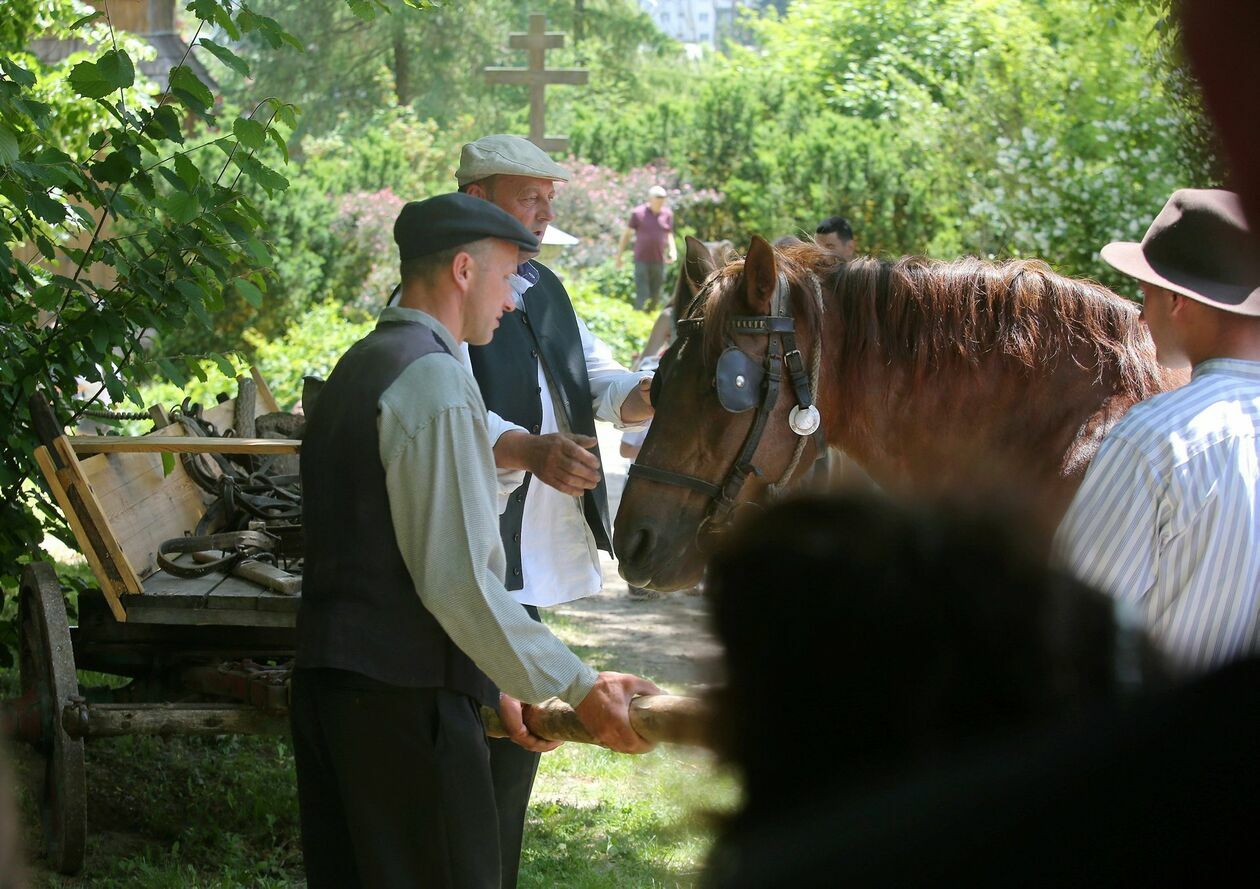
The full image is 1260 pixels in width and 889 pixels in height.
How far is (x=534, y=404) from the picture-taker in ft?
11.8

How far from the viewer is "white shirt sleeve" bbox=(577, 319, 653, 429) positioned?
12.4ft

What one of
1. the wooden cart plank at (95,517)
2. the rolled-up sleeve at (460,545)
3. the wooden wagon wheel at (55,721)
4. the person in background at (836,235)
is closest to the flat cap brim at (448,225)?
the rolled-up sleeve at (460,545)

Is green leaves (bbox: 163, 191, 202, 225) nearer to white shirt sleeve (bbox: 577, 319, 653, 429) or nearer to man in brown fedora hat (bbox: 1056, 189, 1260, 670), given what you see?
white shirt sleeve (bbox: 577, 319, 653, 429)

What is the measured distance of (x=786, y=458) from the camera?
11.3 ft

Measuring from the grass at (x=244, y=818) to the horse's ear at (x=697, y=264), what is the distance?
1.41 m

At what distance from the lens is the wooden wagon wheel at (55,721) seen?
417 cm

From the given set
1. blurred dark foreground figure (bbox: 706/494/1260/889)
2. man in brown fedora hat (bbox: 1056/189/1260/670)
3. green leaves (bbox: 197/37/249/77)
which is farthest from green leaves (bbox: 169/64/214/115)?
blurred dark foreground figure (bbox: 706/494/1260/889)

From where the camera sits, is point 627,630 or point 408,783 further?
point 627,630

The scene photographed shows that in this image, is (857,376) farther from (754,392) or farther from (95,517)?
(95,517)

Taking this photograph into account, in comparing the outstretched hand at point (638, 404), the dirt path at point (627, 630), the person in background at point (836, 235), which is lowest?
the dirt path at point (627, 630)

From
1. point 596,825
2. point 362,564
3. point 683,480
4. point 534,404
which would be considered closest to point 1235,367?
point 683,480

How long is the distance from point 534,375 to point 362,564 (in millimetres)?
1170

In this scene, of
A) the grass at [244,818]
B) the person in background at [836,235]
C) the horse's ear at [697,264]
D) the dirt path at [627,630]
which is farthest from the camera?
the person in background at [836,235]

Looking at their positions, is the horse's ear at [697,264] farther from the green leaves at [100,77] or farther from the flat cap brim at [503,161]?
the green leaves at [100,77]
